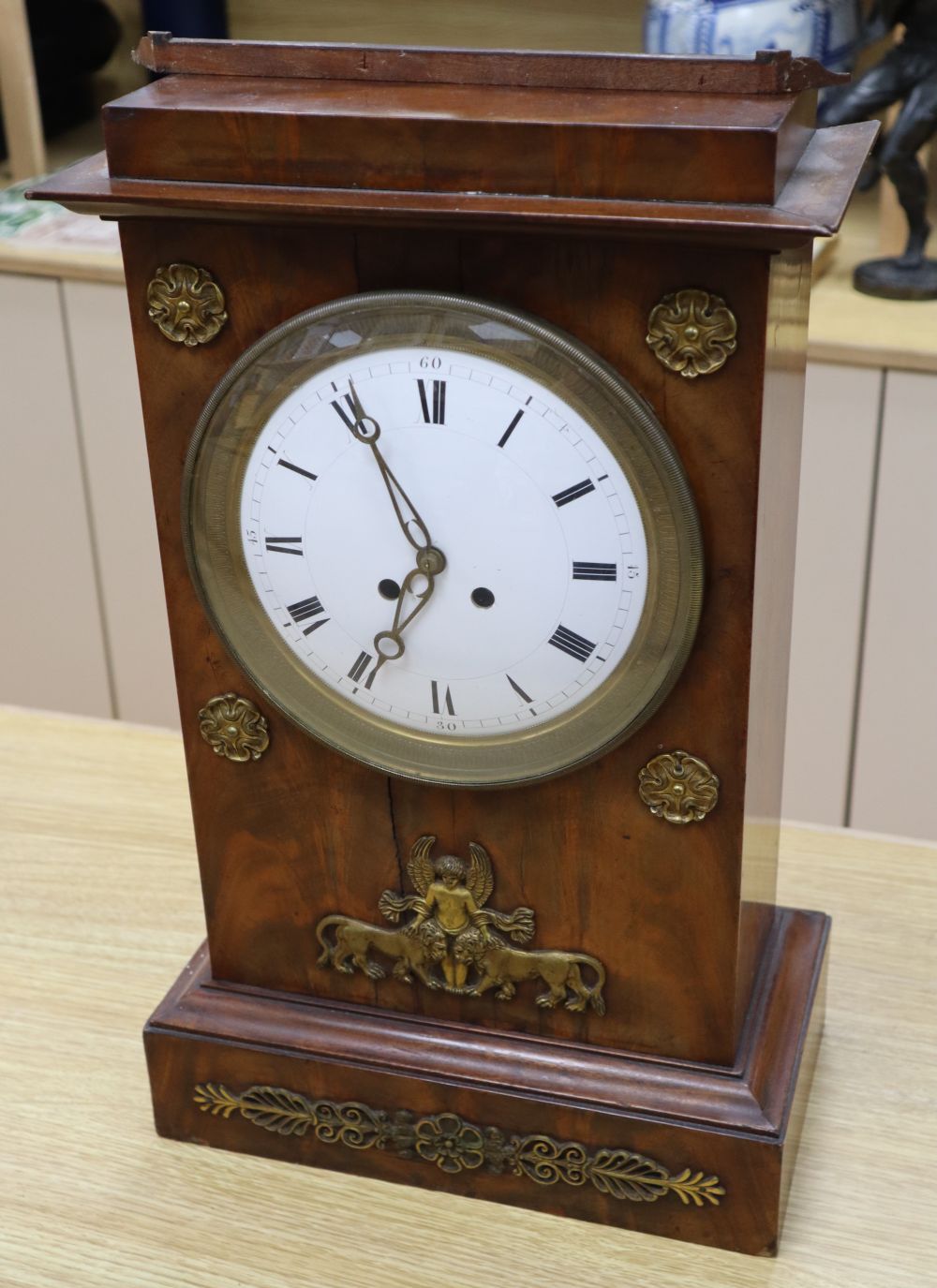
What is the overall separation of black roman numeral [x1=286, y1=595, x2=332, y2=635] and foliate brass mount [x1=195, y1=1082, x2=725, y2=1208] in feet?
0.95

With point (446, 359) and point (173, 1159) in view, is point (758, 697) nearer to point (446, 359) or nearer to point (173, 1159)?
point (446, 359)

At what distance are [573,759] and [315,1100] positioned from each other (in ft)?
0.91

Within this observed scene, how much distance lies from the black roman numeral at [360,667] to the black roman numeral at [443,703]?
0.04 meters

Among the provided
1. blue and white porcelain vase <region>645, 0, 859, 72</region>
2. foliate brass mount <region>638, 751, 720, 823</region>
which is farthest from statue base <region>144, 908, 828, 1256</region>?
blue and white porcelain vase <region>645, 0, 859, 72</region>

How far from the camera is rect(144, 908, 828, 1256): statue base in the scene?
2.85ft

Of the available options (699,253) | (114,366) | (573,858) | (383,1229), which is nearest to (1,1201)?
(383,1229)

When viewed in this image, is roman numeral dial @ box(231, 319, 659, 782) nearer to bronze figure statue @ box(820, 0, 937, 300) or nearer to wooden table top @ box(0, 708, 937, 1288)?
wooden table top @ box(0, 708, 937, 1288)

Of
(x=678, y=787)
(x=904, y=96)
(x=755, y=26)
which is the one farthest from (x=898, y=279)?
(x=678, y=787)

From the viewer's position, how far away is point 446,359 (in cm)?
75

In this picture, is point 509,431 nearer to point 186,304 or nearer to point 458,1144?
point 186,304

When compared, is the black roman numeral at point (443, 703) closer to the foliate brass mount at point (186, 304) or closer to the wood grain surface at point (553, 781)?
the wood grain surface at point (553, 781)

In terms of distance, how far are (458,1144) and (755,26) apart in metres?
1.40

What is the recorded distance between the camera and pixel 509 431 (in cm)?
75

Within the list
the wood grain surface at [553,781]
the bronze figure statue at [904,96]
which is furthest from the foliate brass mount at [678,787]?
the bronze figure statue at [904,96]
